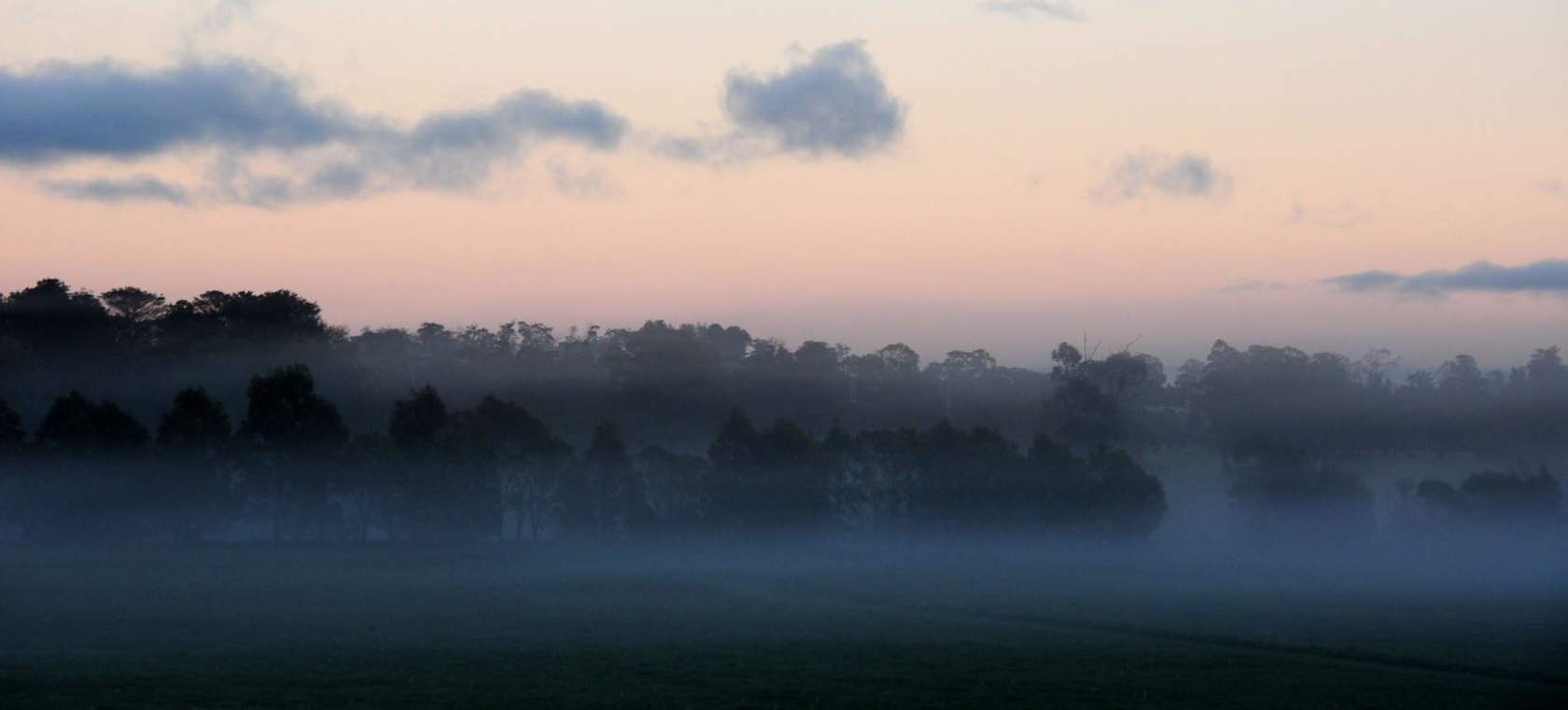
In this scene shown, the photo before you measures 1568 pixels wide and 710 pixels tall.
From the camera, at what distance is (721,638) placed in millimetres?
52250

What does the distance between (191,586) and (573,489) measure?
42618 millimetres

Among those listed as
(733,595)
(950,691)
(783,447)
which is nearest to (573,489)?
(783,447)

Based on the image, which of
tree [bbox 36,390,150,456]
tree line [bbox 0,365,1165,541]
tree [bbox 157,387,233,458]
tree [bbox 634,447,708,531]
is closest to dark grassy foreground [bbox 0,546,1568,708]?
tree line [bbox 0,365,1165,541]

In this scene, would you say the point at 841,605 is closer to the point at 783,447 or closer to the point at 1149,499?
the point at 783,447

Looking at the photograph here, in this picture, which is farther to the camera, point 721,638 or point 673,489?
point 673,489

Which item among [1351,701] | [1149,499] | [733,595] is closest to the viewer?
[1351,701]

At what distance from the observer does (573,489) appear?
375ft

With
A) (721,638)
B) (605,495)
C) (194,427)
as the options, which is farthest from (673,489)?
(721,638)

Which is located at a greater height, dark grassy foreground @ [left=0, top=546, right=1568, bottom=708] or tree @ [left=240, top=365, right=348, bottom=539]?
tree @ [left=240, top=365, right=348, bottom=539]

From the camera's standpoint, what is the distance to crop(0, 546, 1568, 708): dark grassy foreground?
1551 inches

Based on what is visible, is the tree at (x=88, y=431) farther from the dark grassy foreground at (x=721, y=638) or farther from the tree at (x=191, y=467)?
the dark grassy foreground at (x=721, y=638)

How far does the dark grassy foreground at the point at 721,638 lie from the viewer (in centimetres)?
3941

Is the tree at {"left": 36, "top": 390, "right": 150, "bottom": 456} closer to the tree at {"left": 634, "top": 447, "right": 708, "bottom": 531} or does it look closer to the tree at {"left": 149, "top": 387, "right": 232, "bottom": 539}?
the tree at {"left": 149, "top": 387, "right": 232, "bottom": 539}

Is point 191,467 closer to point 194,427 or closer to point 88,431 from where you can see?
point 194,427
